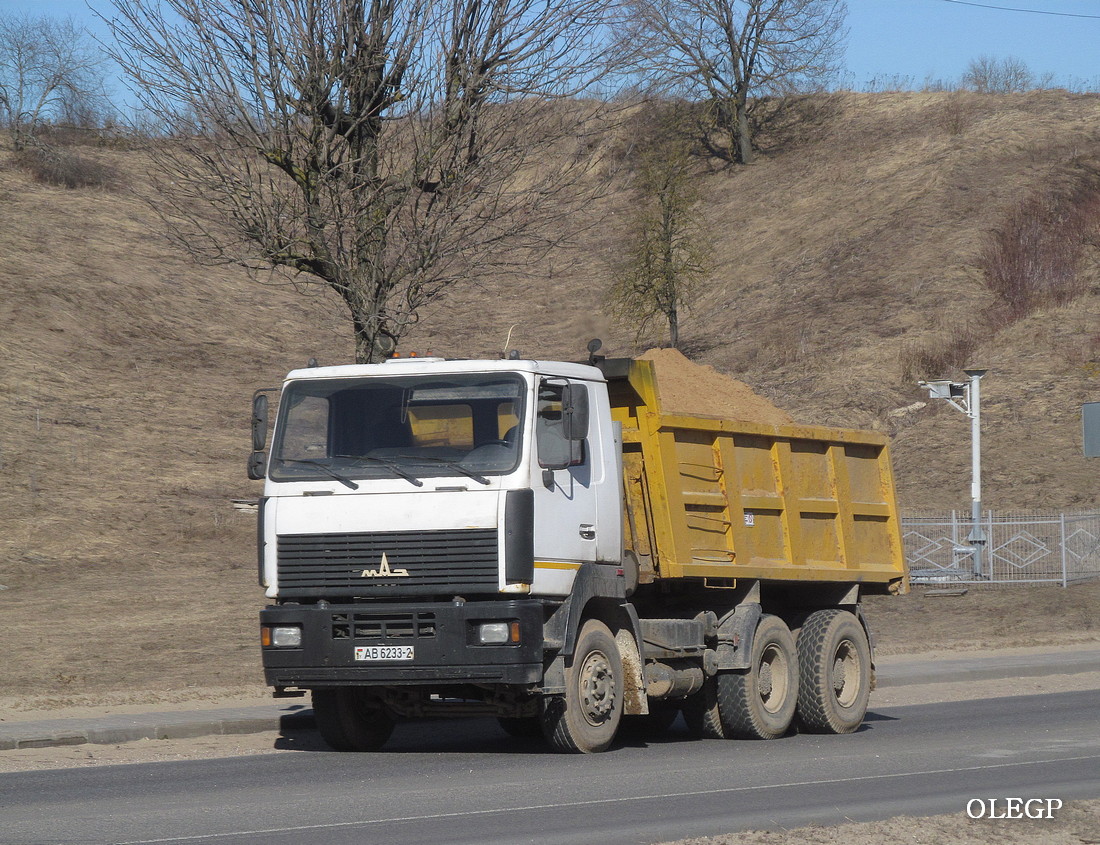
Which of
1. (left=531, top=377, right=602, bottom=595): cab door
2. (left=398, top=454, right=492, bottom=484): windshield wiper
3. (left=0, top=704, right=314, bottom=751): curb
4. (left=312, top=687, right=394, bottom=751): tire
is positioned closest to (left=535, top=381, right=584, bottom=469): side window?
(left=531, top=377, right=602, bottom=595): cab door

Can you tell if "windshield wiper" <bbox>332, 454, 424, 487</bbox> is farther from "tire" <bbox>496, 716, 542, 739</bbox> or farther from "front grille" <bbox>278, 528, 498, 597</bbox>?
"tire" <bbox>496, 716, 542, 739</bbox>

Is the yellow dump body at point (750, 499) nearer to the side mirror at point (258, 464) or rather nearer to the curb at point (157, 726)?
the side mirror at point (258, 464)

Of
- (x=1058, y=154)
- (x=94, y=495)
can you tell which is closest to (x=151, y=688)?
(x=94, y=495)

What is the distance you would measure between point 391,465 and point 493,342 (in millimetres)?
40936

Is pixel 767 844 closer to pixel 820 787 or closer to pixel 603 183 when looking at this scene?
pixel 820 787

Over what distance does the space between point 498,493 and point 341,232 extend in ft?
23.0

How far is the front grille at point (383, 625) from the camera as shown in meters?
10.8

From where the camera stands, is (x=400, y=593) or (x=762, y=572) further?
(x=762, y=572)

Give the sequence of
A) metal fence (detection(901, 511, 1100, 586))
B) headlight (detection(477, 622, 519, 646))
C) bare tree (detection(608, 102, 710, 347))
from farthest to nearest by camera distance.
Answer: bare tree (detection(608, 102, 710, 347))
metal fence (detection(901, 511, 1100, 586))
headlight (detection(477, 622, 519, 646))

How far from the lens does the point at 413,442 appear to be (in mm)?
11109

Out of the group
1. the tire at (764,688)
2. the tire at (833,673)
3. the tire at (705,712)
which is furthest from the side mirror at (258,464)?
the tire at (833,673)

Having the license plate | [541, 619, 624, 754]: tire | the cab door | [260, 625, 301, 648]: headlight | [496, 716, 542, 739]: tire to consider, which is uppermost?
the cab door

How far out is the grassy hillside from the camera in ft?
85.9

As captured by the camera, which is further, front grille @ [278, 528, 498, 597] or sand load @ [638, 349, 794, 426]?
sand load @ [638, 349, 794, 426]
